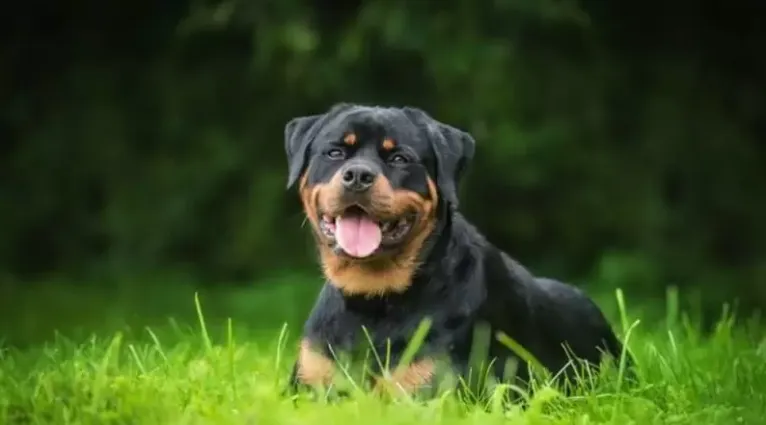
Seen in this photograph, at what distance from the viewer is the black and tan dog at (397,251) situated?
4621mm

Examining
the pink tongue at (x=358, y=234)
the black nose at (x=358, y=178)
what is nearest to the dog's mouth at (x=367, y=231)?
the pink tongue at (x=358, y=234)

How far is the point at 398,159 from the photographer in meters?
4.78

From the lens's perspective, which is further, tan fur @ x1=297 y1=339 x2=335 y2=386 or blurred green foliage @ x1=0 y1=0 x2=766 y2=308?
blurred green foliage @ x1=0 y1=0 x2=766 y2=308

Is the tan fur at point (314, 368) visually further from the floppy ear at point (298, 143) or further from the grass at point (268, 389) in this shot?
the floppy ear at point (298, 143)

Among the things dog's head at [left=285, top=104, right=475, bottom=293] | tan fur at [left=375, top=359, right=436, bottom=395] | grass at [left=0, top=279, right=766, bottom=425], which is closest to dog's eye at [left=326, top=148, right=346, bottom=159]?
dog's head at [left=285, top=104, right=475, bottom=293]

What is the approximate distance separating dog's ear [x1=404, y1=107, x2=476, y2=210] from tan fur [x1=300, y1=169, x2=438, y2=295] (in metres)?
0.06

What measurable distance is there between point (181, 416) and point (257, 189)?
15.0 feet

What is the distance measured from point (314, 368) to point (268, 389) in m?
0.43

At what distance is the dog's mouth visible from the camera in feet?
15.4

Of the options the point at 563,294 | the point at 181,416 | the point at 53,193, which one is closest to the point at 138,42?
the point at 53,193

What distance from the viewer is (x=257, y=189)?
335 inches

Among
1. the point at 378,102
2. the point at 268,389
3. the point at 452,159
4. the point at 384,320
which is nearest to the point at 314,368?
the point at 384,320

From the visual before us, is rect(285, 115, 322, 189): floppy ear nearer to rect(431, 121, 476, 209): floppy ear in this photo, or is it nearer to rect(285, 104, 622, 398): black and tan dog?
rect(285, 104, 622, 398): black and tan dog

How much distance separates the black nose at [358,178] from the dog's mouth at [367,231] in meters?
0.13
